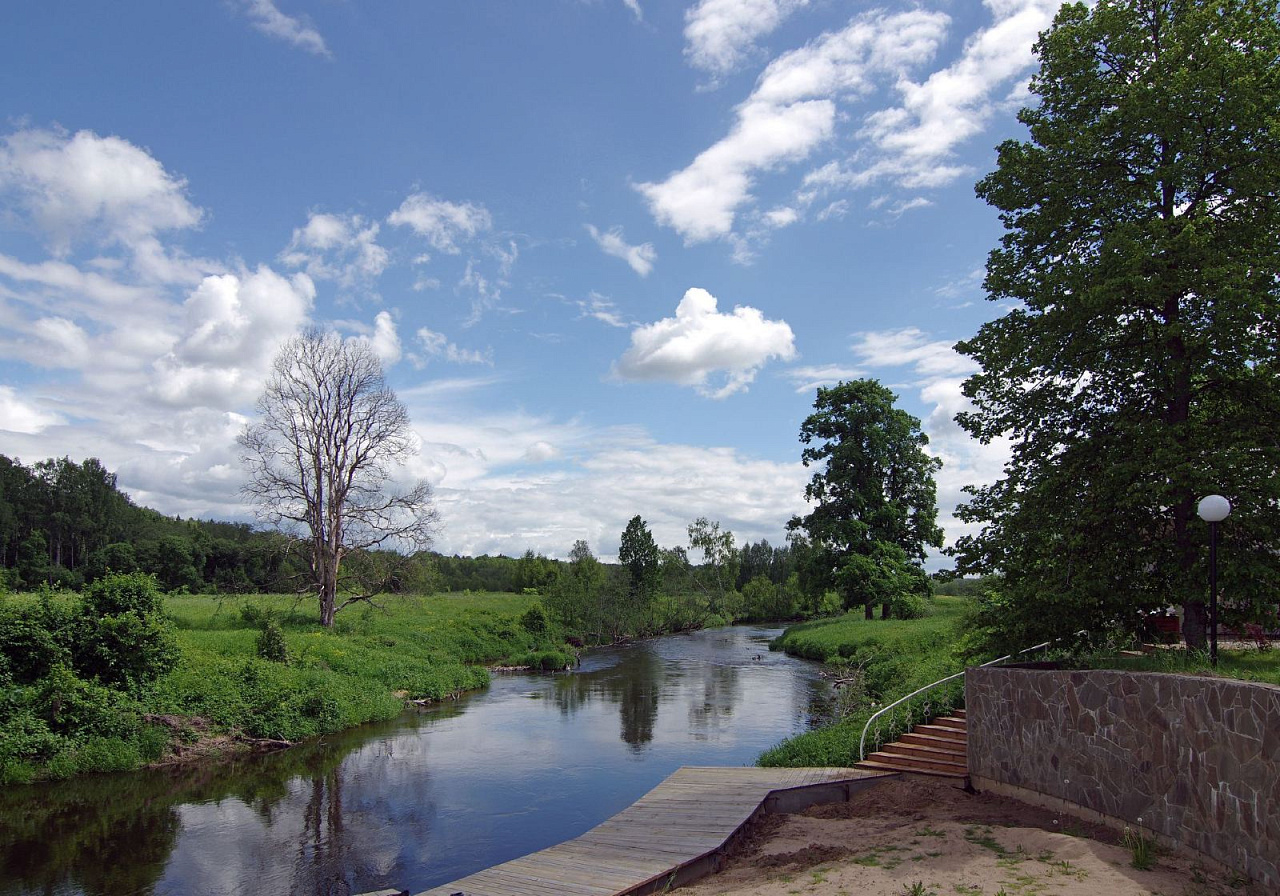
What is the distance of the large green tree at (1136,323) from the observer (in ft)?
37.3

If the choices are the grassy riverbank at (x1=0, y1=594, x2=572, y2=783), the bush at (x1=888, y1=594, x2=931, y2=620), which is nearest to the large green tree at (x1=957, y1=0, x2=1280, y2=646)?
the grassy riverbank at (x1=0, y1=594, x2=572, y2=783)

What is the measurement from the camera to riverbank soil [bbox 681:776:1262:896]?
8.07 meters

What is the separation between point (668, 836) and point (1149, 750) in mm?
6463

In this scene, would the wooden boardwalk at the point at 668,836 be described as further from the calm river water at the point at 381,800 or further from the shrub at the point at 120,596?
the shrub at the point at 120,596

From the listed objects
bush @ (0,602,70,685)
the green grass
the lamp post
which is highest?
the lamp post

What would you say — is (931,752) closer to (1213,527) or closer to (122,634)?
(1213,527)

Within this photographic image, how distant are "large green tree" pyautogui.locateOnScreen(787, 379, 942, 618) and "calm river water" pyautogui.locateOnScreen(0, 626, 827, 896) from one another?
1331 centimetres

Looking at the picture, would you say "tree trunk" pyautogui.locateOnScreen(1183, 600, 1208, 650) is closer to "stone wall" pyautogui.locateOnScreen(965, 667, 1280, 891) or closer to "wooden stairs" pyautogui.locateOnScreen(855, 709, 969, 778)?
"stone wall" pyautogui.locateOnScreen(965, 667, 1280, 891)

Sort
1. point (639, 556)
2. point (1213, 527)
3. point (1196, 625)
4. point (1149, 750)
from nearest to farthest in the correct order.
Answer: point (1149, 750), point (1213, 527), point (1196, 625), point (639, 556)

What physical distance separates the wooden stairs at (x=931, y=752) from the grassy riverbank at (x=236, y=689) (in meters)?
16.5

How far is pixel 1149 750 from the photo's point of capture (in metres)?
9.23

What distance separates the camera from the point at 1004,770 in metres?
12.2

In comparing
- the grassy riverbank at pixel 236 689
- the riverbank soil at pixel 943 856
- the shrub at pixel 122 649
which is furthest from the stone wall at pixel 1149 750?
the shrub at pixel 122 649

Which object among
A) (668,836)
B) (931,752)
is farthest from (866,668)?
(668,836)
